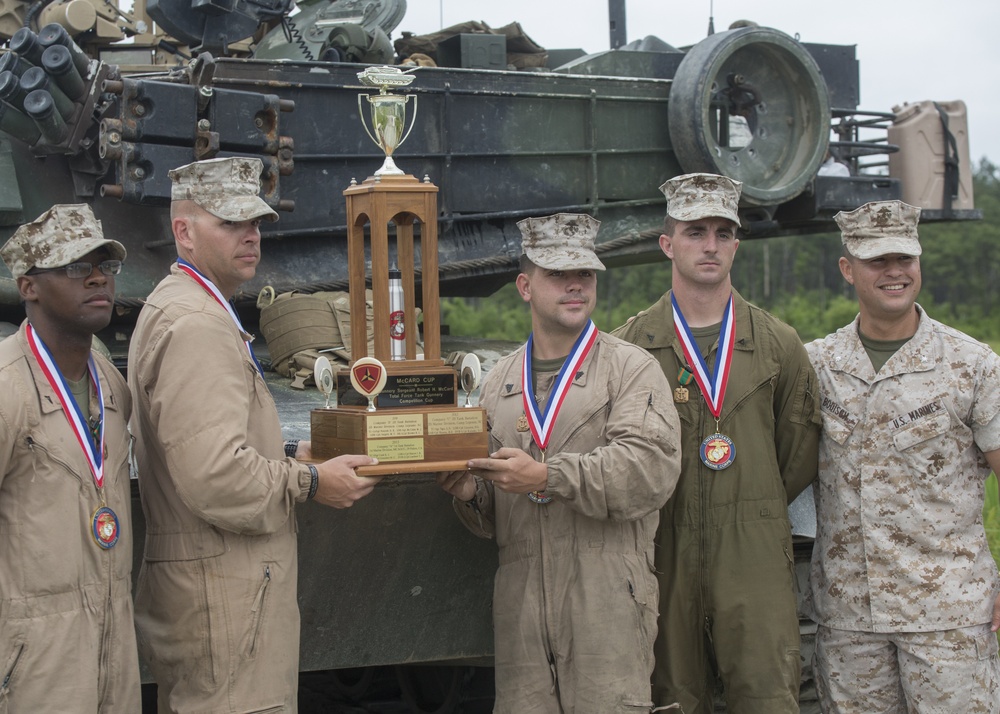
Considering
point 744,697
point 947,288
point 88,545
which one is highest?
point 947,288

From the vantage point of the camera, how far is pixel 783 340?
15.5 ft

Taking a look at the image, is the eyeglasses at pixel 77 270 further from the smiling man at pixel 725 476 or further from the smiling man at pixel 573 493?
the smiling man at pixel 725 476

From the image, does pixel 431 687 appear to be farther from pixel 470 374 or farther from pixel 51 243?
pixel 51 243

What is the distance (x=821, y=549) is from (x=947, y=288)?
41750mm

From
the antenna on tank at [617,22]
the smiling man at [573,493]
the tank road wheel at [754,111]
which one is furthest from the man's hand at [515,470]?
the antenna on tank at [617,22]

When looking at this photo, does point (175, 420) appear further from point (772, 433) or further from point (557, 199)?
point (557, 199)

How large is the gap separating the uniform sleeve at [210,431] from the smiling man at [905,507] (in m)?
1.97

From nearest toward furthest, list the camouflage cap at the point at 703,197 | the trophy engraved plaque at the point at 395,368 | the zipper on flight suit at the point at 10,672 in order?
the zipper on flight suit at the point at 10,672, the trophy engraved plaque at the point at 395,368, the camouflage cap at the point at 703,197

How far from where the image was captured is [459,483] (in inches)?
173

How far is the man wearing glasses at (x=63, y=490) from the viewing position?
11.6ft

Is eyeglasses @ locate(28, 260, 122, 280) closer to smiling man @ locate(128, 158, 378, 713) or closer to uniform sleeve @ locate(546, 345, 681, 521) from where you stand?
smiling man @ locate(128, 158, 378, 713)

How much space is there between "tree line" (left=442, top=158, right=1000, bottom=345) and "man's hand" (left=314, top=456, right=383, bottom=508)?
26.5m

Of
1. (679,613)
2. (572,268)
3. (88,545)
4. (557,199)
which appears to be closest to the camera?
(88,545)

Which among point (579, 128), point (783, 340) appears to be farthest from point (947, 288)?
point (783, 340)
